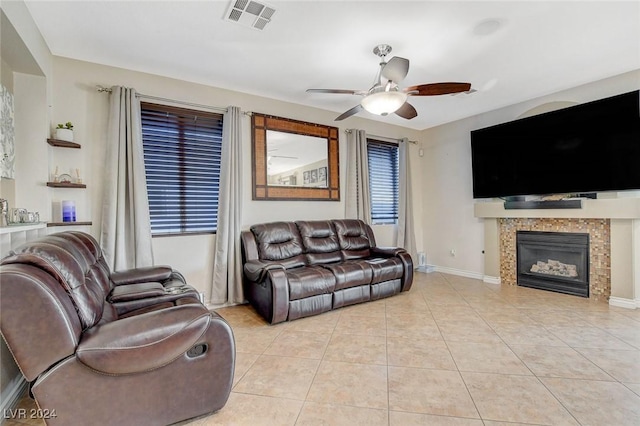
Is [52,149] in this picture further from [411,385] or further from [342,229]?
[411,385]

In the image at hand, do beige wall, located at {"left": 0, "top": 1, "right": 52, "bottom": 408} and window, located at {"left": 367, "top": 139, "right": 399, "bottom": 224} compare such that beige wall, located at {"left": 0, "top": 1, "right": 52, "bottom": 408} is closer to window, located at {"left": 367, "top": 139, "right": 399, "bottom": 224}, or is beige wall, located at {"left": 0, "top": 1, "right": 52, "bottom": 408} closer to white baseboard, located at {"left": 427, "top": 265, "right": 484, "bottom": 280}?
window, located at {"left": 367, "top": 139, "right": 399, "bottom": 224}

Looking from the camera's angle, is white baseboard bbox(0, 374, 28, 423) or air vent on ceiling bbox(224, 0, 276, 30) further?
air vent on ceiling bbox(224, 0, 276, 30)

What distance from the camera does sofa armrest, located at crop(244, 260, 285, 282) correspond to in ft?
9.99

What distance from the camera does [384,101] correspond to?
2631mm

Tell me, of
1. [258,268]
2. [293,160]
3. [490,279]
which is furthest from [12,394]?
[490,279]

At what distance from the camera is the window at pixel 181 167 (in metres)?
3.34

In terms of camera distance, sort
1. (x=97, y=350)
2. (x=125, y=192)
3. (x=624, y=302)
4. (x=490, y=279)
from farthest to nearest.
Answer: (x=490, y=279) < (x=624, y=302) < (x=125, y=192) < (x=97, y=350)

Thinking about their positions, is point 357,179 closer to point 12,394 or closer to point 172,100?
point 172,100

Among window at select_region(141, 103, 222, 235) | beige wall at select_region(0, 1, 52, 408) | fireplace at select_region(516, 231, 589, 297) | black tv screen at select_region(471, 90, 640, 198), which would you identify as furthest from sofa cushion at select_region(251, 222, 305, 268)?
fireplace at select_region(516, 231, 589, 297)

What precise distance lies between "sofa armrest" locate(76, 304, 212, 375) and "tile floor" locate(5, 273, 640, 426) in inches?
20.3

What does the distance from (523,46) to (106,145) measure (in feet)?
14.0

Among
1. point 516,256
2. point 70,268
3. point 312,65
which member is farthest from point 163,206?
point 516,256

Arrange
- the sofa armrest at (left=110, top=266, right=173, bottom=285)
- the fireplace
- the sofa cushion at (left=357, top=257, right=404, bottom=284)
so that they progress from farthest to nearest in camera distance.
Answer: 1. the fireplace
2. the sofa cushion at (left=357, top=257, right=404, bottom=284)
3. the sofa armrest at (left=110, top=266, right=173, bottom=285)

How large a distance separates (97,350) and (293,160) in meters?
3.30
